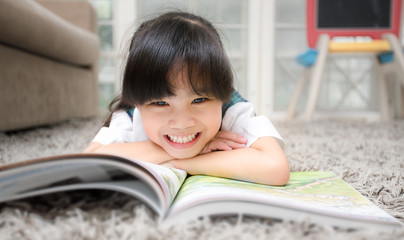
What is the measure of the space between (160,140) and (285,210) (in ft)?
0.88

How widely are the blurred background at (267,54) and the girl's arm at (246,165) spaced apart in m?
1.77

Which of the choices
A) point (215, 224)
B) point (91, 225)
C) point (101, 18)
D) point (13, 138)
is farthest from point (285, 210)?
point (101, 18)

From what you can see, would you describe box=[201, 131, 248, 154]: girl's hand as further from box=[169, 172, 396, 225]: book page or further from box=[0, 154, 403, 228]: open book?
box=[0, 154, 403, 228]: open book

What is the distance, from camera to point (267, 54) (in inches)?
87.7

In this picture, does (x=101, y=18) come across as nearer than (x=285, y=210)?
No

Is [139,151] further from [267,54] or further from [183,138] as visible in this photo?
[267,54]

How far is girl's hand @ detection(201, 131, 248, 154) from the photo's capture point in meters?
0.55

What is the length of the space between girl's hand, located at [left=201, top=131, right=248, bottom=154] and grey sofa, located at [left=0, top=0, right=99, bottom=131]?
74 cm

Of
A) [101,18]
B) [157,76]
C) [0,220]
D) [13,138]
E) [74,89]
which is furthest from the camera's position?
[101,18]

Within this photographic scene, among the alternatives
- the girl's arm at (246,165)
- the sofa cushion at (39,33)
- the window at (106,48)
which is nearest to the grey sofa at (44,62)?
the sofa cushion at (39,33)

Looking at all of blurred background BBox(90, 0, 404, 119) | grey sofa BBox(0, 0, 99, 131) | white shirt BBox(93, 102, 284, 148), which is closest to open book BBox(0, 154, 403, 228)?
white shirt BBox(93, 102, 284, 148)

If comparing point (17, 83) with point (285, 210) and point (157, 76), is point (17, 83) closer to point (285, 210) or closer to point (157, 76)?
point (157, 76)

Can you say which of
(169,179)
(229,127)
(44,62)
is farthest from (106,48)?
(169,179)

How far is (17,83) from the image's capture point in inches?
40.3
